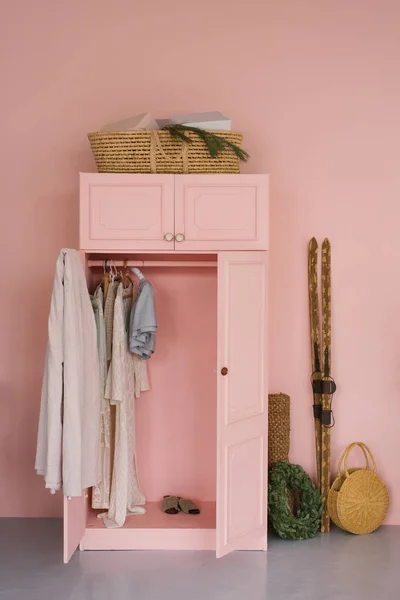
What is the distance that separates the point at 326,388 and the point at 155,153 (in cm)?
157

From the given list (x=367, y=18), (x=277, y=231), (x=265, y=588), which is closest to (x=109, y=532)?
(x=265, y=588)

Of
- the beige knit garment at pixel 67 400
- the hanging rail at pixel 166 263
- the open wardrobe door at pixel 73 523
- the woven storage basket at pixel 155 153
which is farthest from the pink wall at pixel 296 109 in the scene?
the open wardrobe door at pixel 73 523

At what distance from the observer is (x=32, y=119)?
448cm

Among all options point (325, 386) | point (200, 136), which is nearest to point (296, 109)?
point (200, 136)

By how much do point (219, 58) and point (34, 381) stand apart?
2.10 meters

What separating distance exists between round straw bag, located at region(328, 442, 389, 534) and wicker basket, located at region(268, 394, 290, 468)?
13.3 inches

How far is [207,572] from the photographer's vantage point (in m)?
3.72

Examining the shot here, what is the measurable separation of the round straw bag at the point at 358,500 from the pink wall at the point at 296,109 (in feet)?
0.57

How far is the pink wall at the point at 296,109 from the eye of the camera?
447 cm

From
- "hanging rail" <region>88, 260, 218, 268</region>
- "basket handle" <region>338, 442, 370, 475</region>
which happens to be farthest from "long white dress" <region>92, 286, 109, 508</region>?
"basket handle" <region>338, 442, 370, 475</region>

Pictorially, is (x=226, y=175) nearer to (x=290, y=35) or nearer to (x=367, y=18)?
(x=290, y=35)

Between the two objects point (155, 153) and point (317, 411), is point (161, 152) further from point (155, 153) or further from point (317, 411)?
point (317, 411)

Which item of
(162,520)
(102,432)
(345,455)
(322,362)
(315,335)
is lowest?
(162,520)

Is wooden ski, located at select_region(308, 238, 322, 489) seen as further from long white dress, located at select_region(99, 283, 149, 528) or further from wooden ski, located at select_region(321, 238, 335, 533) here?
long white dress, located at select_region(99, 283, 149, 528)
